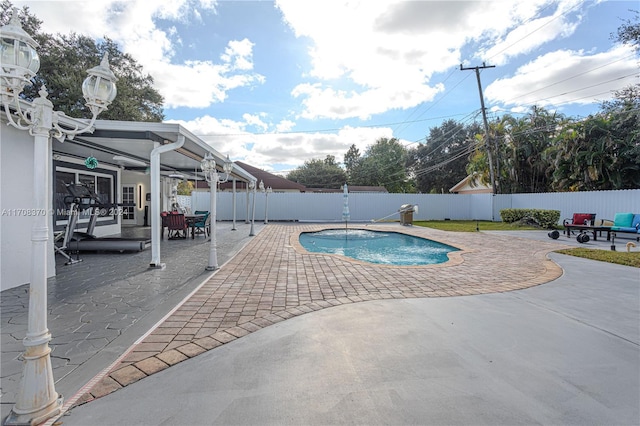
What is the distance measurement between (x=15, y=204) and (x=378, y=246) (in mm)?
9406

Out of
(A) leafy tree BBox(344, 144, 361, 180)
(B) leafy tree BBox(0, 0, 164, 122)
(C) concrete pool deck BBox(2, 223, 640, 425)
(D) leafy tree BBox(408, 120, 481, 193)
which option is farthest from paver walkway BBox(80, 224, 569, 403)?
(A) leafy tree BBox(344, 144, 361, 180)

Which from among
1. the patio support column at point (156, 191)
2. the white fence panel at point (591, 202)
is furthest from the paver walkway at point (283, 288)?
the white fence panel at point (591, 202)

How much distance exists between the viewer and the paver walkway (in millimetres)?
2514

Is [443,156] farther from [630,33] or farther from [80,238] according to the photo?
[80,238]

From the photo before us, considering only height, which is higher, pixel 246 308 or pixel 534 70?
pixel 534 70

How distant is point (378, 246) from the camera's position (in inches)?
428

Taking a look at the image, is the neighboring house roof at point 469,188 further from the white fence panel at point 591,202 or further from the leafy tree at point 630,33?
the leafy tree at point 630,33

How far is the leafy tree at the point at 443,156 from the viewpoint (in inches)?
1297

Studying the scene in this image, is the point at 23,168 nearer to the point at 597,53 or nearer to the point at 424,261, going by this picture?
the point at 424,261

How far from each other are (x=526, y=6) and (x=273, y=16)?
1015 cm

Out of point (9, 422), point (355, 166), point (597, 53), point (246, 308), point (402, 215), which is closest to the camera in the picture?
point (9, 422)

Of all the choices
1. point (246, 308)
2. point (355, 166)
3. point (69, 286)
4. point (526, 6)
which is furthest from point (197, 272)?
point (355, 166)

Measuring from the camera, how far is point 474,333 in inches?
115

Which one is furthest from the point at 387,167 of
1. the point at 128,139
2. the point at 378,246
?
the point at 128,139
